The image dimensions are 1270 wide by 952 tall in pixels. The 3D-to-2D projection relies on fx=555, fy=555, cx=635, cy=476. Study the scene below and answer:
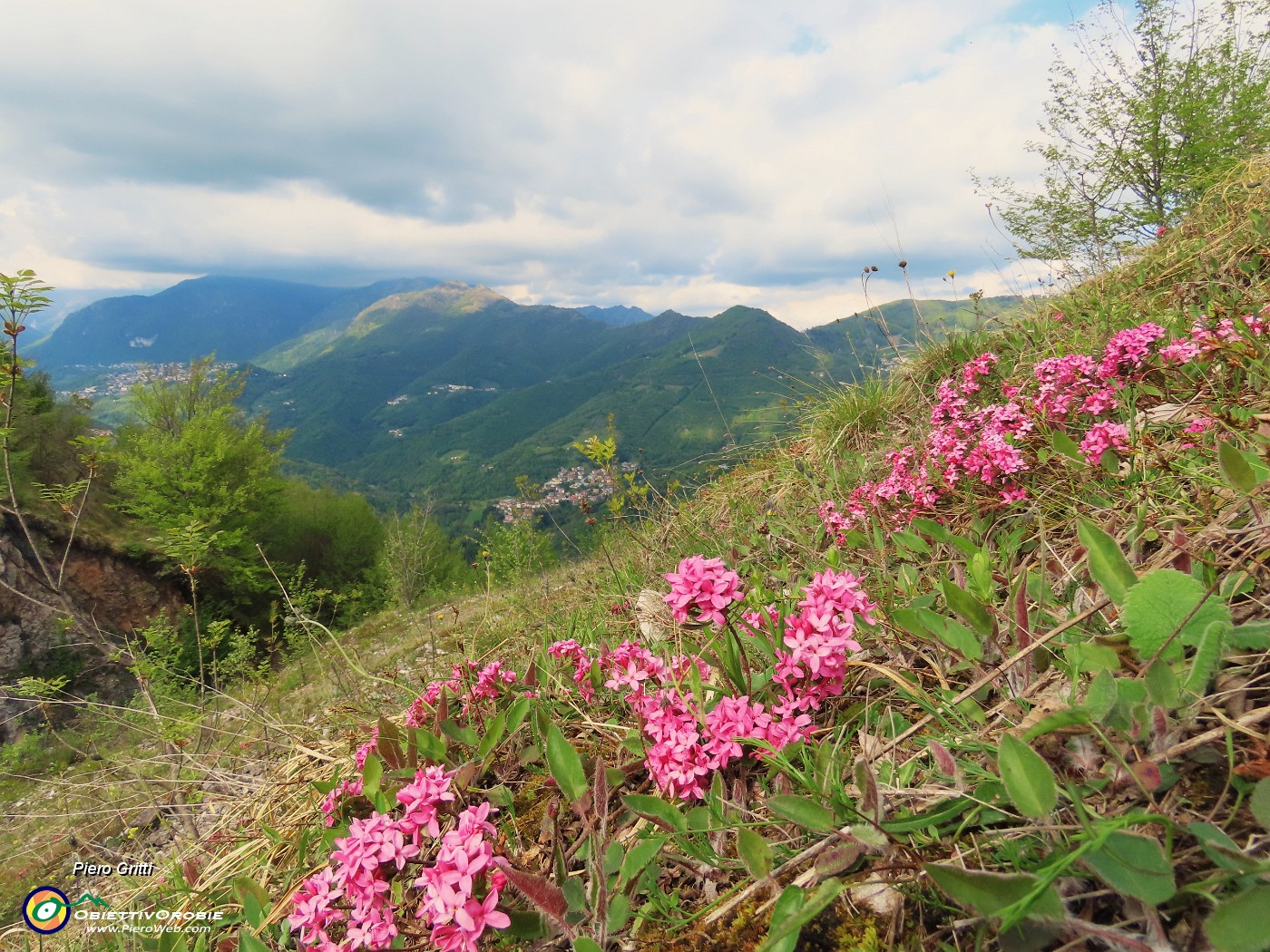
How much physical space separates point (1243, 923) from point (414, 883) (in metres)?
1.43

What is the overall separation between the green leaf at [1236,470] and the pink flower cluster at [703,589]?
1.08m

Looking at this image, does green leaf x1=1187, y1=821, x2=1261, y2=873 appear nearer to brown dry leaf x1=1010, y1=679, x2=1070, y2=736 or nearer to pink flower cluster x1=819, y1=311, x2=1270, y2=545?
brown dry leaf x1=1010, y1=679, x2=1070, y2=736

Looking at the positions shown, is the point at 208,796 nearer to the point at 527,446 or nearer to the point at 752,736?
the point at 752,736

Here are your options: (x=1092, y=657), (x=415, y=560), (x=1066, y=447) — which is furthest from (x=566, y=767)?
(x=415, y=560)

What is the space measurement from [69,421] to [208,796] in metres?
37.8

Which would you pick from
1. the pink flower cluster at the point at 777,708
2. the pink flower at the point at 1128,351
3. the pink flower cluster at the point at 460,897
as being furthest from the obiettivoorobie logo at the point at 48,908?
the pink flower at the point at 1128,351

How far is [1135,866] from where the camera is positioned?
0.77m

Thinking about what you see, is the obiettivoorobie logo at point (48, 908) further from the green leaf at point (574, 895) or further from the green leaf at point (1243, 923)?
the green leaf at point (1243, 923)

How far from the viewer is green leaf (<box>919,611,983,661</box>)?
1.36 metres

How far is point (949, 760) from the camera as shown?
43.5 inches

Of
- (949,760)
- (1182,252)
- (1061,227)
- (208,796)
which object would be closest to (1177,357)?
(949,760)

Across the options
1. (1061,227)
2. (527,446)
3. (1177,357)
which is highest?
(1061,227)

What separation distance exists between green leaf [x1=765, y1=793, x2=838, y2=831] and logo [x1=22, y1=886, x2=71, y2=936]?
3103 mm

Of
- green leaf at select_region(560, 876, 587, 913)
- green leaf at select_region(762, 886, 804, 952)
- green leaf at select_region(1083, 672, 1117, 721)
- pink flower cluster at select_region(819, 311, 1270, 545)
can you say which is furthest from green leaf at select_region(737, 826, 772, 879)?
pink flower cluster at select_region(819, 311, 1270, 545)
